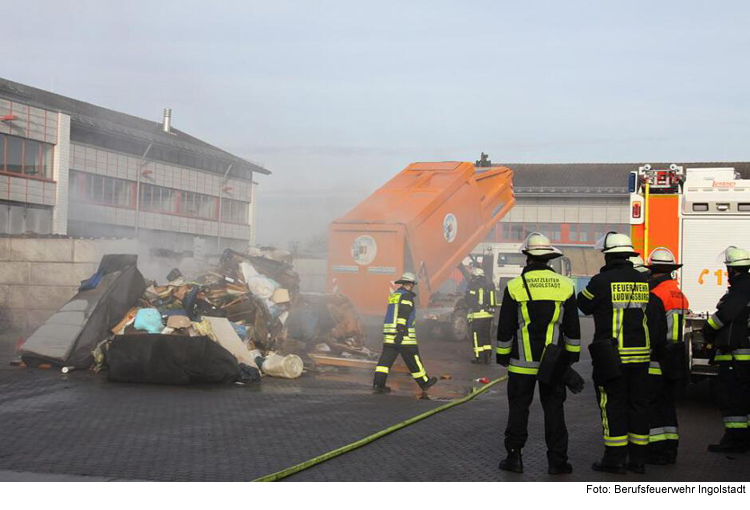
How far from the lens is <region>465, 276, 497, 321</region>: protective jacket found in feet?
50.2

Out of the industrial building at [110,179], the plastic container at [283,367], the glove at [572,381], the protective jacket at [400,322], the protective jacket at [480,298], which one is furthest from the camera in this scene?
the industrial building at [110,179]

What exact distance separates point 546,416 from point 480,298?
29.5ft

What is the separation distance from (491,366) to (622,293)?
8272 mm

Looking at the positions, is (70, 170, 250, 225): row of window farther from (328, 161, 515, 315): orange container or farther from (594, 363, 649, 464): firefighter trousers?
(594, 363, 649, 464): firefighter trousers

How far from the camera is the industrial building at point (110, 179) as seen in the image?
3114 cm

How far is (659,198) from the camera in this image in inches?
442

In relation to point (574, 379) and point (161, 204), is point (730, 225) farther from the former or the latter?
point (161, 204)

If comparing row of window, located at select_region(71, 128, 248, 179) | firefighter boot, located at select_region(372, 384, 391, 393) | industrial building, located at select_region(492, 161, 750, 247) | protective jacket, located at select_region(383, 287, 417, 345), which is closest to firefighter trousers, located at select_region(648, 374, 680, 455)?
protective jacket, located at select_region(383, 287, 417, 345)

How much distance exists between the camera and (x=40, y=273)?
1739 cm

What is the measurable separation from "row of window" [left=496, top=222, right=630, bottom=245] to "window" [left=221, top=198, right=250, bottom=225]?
1572 centimetres

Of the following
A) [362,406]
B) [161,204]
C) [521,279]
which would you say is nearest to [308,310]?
[362,406]

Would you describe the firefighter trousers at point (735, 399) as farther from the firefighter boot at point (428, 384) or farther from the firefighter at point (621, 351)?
the firefighter boot at point (428, 384)

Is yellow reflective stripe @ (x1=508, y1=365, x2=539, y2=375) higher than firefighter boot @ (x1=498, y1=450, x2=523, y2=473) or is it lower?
higher

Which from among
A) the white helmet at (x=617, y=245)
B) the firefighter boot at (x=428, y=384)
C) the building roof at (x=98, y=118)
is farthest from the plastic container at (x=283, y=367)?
the building roof at (x=98, y=118)
